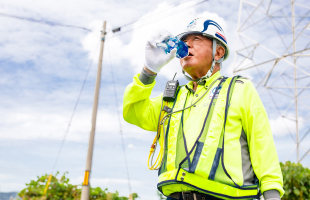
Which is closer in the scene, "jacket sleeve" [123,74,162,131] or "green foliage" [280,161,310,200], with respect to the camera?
"jacket sleeve" [123,74,162,131]

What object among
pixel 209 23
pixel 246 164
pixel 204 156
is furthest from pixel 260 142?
pixel 209 23

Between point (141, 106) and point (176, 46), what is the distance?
59cm

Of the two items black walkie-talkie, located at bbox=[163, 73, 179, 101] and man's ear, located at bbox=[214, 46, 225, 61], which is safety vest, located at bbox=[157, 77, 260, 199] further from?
man's ear, located at bbox=[214, 46, 225, 61]

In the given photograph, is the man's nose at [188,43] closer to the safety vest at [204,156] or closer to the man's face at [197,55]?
the man's face at [197,55]

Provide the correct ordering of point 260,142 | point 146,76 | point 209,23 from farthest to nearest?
point 209,23, point 146,76, point 260,142

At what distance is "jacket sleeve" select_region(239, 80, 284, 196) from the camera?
6.70 ft

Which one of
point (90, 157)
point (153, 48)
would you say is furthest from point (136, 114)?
point (90, 157)

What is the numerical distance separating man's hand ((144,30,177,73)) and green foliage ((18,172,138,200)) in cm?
625

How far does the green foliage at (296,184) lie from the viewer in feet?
23.4

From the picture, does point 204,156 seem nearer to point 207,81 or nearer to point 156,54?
point 207,81

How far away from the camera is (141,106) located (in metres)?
2.53

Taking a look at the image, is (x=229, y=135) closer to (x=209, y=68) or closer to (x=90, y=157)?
(x=209, y=68)

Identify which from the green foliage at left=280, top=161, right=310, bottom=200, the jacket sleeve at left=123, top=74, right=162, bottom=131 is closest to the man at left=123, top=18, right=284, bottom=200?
the jacket sleeve at left=123, top=74, right=162, bottom=131

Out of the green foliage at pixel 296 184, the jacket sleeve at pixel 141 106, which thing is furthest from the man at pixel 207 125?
the green foliage at pixel 296 184
